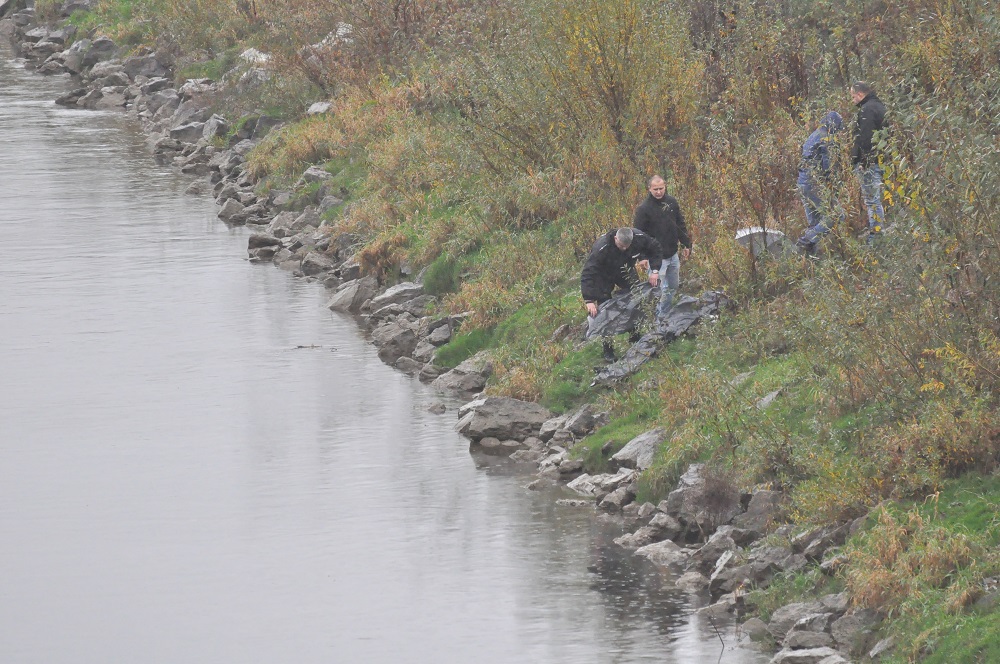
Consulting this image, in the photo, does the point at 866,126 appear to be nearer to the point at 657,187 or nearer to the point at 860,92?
the point at 860,92

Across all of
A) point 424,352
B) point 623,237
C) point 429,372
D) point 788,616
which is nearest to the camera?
point 788,616

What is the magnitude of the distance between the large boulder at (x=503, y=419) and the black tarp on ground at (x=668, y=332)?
943 mm

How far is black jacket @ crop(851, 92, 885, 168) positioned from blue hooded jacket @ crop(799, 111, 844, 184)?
27cm

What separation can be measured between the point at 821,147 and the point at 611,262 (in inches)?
112

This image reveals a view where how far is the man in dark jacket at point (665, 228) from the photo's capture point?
19.2 metres

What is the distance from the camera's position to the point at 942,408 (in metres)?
14.3

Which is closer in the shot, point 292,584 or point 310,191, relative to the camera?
point 292,584

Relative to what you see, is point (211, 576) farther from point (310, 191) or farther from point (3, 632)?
point (310, 191)

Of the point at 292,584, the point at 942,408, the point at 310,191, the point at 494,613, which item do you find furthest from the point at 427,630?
the point at 310,191

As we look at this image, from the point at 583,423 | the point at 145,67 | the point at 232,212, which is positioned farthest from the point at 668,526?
the point at 145,67

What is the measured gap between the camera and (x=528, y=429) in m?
20.0

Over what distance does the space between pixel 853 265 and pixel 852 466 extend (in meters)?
2.94

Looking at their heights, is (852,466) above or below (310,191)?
above

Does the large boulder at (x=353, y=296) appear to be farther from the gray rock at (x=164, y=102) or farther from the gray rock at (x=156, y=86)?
the gray rock at (x=156, y=86)
